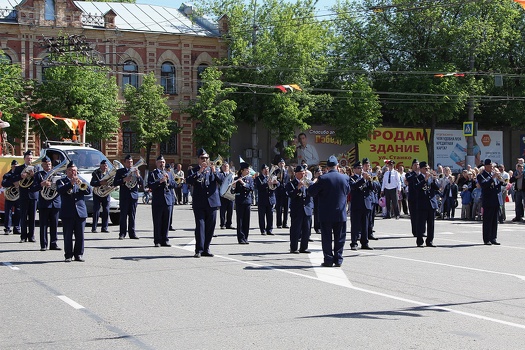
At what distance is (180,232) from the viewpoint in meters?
21.3

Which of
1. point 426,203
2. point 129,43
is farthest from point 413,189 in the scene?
point 129,43

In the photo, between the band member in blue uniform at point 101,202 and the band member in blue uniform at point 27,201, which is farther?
the band member in blue uniform at point 101,202

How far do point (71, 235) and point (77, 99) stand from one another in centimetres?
3185

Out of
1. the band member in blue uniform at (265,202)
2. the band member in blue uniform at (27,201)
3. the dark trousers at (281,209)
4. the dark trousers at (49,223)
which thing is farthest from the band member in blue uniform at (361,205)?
the band member in blue uniform at (27,201)

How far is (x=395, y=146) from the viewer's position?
5550cm

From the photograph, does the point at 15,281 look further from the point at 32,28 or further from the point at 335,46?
the point at 335,46

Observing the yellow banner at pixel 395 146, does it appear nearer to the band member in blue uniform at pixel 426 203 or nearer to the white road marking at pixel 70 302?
the band member in blue uniform at pixel 426 203

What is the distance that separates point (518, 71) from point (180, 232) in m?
40.4

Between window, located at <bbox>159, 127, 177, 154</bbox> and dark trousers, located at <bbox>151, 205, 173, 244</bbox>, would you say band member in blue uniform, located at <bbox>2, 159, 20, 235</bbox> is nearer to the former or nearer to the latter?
dark trousers, located at <bbox>151, 205, 173, 244</bbox>

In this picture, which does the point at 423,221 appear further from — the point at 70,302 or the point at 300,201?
the point at 70,302

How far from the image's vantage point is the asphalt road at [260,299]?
26.0 feet

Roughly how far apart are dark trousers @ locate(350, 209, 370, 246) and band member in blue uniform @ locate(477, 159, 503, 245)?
10.4ft

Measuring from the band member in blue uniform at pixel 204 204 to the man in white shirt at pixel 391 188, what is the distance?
14.2 m

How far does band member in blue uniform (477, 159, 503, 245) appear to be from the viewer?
1802cm
